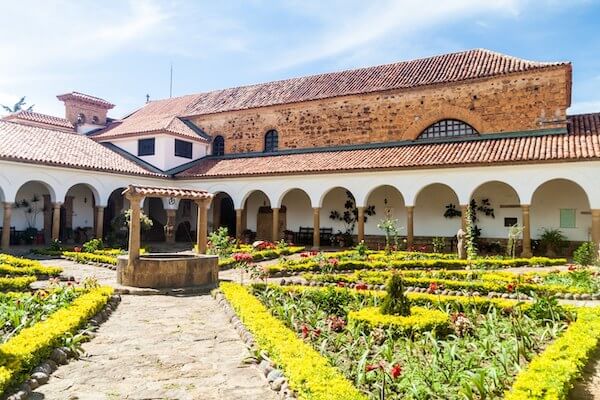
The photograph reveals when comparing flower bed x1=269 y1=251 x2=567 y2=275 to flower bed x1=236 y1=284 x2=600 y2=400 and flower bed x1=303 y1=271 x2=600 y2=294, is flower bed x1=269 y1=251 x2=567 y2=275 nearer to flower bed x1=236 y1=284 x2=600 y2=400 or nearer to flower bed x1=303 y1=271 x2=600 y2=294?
flower bed x1=303 y1=271 x2=600 y2=294

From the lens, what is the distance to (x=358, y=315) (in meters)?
7.36

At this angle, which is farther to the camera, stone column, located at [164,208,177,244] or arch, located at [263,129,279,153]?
arch, located at [263,129,279,153]

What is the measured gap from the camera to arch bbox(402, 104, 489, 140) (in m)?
21.2

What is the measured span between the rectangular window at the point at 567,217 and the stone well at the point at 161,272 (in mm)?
14910

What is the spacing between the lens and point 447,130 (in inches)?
875

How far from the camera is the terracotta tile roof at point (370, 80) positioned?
71.3ft

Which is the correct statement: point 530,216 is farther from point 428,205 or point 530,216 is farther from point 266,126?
point 266,126

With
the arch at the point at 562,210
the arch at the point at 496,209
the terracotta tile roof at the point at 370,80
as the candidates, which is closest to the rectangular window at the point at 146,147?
the terracotta tile roof at the point at 370,80

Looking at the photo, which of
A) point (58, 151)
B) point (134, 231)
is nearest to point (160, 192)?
point (134, 231)

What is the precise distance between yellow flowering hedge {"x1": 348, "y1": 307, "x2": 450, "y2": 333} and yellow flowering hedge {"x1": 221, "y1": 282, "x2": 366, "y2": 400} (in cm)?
130

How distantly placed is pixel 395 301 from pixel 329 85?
20.4 metres

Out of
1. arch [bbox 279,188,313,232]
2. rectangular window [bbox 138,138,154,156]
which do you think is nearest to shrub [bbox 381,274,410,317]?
arch [bbox 279,188,313,232]

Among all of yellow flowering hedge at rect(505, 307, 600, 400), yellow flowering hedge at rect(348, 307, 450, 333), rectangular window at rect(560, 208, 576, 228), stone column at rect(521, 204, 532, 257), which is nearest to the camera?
yellow flowering hedge at rect(505, 307, 600, 400)

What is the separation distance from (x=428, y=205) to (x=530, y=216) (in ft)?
14.0
